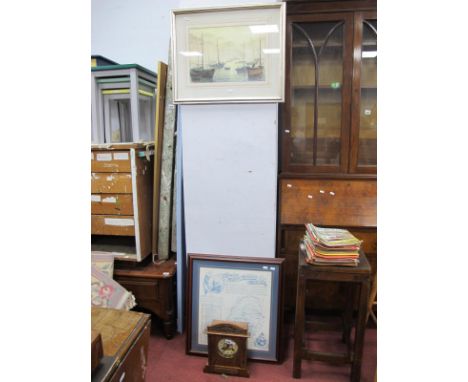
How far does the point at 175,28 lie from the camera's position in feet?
5.64

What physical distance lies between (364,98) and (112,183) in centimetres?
151

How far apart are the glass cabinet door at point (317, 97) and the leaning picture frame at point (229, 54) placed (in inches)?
→ 11.6

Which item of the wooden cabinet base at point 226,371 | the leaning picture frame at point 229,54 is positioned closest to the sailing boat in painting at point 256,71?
the leaning picture frame at point 229,54

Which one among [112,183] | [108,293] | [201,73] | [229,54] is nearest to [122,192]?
[112,183]

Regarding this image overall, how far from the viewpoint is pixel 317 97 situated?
1988 millimetres

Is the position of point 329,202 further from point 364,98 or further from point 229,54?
point 229,54

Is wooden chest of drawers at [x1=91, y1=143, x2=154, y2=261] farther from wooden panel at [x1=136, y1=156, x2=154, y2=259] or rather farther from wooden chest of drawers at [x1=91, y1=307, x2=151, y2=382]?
wooden chest of drawers at [x1=91, y1=307, x2=151, y2=382]

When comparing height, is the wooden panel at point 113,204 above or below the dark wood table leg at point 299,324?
above

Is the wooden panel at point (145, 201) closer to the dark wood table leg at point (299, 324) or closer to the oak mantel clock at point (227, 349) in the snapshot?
the oak mantel clock at point (227, 349)

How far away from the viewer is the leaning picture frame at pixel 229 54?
1661 mm

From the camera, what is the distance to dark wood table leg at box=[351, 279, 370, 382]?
1539 mm

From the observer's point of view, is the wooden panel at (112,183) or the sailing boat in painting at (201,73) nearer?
the sailing boat in painting at (201,73)

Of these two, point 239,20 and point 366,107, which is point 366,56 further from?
point 239,20
